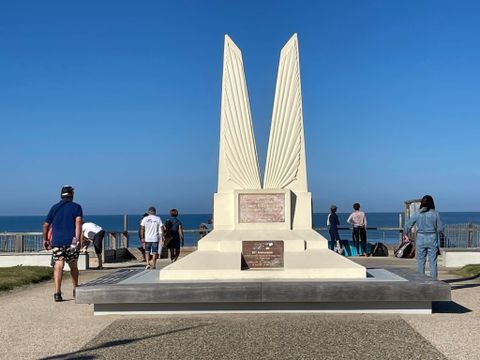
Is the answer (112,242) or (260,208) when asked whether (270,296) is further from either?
(112,242)

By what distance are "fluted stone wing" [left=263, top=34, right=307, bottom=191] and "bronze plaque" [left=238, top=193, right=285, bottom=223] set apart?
0.51 metres

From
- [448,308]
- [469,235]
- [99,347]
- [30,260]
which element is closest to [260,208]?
[448,308]

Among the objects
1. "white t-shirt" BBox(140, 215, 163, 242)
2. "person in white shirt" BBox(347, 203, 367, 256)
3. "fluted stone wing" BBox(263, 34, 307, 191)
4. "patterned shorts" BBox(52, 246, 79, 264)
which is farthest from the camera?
"person in white shirt" BBox(347, 203, 367, 256)

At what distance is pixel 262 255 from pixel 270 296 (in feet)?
4.66

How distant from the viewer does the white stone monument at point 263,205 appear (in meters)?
7.79

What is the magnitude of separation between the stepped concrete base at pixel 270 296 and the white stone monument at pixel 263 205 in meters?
0.58

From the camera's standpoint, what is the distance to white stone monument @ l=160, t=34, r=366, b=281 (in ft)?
25.6

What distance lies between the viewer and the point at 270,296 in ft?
22.6

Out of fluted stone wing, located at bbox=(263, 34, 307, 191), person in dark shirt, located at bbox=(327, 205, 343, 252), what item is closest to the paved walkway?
fluted stone wing, located at bbox=(263, 34, 307, 191)

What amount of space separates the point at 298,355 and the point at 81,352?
2.08 meters

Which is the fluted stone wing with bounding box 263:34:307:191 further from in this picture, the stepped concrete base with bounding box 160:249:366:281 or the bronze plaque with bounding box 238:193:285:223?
the stepped concrete base with bounding box 160:249:366:281

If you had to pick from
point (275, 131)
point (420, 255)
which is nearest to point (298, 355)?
point (420, 255)

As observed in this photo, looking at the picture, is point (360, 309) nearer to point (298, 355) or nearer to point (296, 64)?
point (298, 355)

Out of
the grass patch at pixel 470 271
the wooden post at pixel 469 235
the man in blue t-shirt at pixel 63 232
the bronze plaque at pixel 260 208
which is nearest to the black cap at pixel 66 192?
the man in blue t-shirt at pixel 63 232
